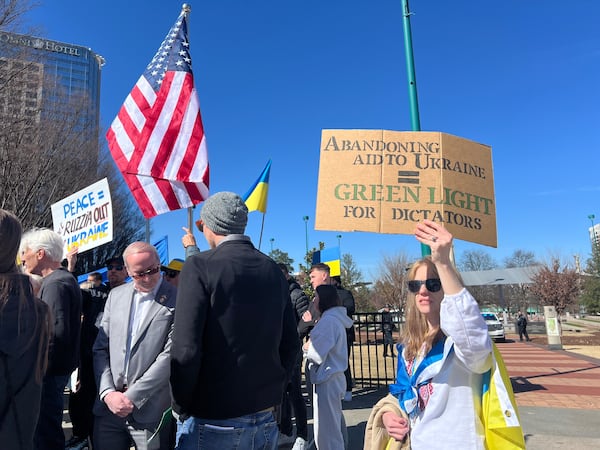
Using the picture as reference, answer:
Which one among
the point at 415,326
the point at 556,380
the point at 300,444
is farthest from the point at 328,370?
the point at 556,380

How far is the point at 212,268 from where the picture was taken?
1997mm

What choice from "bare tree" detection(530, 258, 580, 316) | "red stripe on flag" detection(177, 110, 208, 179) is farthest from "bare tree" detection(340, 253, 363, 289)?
"red stripe on flag" detection(177, 110, 208, 179)

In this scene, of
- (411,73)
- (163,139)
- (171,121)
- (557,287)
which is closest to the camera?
(163,139)

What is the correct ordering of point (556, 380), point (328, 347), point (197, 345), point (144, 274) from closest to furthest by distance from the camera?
point (197, 345) → point (144, 274) → point (328, 347) → point (556, 380)

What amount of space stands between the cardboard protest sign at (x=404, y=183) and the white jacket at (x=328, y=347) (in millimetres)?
996

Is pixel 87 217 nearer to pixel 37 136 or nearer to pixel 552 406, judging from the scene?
pixel 552 406

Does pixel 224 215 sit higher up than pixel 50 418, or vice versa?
pixel 224 215

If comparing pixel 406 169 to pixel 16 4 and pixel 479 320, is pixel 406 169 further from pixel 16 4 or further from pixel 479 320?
pixel 16 4

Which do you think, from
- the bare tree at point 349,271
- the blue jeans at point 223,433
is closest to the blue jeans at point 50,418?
the blue jeans at point 223,433

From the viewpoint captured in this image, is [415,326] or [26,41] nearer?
[415,326]

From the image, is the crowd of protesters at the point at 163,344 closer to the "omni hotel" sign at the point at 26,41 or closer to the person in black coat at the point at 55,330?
the person in black coat at the point at 55,330

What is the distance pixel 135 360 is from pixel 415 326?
174 cm

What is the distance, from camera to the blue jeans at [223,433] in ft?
6.34

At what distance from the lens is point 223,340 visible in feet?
6.40
